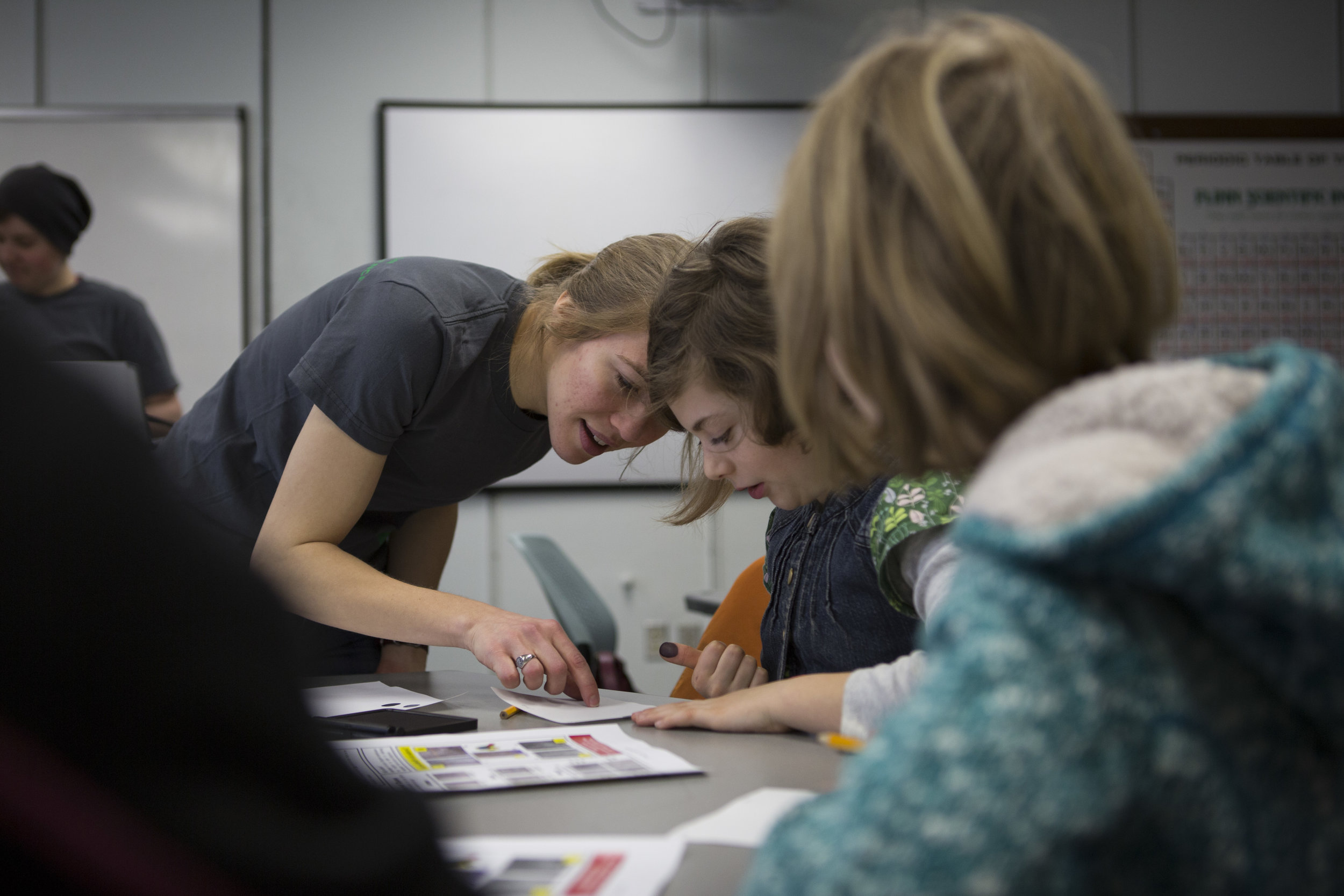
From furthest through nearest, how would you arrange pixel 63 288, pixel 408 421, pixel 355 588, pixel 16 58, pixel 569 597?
pixel 16 58, pixel 63 288, pixel 569 597, pixel 408 421, pixel 355 588

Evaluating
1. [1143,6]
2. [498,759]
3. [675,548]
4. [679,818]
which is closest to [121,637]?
[679,818]

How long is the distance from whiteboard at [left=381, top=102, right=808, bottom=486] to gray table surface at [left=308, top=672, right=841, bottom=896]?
2.19m

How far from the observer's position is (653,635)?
3.26m

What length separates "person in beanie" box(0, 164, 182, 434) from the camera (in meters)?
2.95

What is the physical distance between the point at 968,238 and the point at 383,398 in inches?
37.8

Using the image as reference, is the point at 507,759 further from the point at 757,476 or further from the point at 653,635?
the point at 653,635

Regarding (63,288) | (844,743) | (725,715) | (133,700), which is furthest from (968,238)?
(63,288)

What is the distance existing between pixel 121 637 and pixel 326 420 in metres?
1.07

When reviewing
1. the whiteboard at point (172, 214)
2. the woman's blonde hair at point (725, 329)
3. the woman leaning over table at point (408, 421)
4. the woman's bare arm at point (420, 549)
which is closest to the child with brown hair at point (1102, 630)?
the woman's blonde hair at point (725, 329)

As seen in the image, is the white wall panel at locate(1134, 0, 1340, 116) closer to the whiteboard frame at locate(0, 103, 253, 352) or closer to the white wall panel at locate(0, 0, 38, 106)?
the whiteboard frame at locate(0, 103, 253, 352)

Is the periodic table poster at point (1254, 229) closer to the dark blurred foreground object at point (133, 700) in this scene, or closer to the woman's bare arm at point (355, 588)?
the woman's bare arm at point (355, 588)

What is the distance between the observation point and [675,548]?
3.28 metres

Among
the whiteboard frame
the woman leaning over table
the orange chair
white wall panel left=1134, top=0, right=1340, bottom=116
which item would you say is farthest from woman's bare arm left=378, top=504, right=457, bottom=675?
white wall panel left=1134, top=0, right=1340, bottom=116

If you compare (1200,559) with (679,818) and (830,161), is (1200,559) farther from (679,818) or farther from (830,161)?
(679,818)
